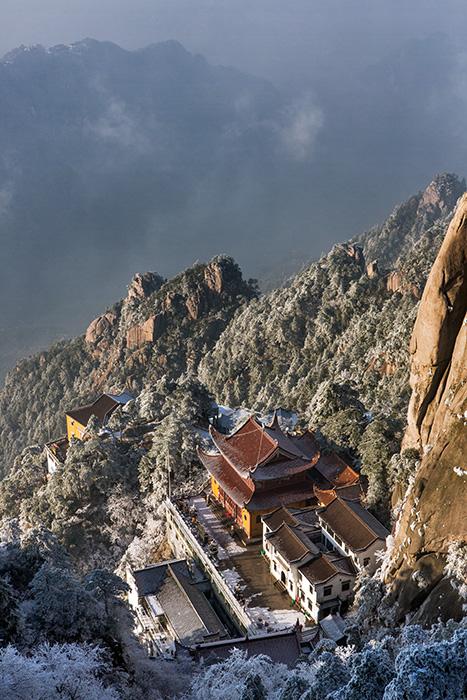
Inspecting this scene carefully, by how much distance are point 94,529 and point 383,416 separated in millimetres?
18532

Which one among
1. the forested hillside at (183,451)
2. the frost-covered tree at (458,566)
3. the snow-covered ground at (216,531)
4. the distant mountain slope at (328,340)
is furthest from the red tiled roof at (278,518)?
the frost-covered tree at (458,566)

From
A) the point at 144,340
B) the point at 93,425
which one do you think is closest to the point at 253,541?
the point at 93,425

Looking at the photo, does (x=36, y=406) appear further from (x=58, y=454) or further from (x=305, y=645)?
(x=305, y=645)

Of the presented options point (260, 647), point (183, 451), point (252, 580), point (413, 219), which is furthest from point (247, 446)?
point (413, 219)

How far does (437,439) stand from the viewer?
28531 millimetres

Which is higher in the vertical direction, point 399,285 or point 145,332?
point 145,332

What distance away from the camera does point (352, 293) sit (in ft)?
291

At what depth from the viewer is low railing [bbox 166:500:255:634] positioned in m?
32.7

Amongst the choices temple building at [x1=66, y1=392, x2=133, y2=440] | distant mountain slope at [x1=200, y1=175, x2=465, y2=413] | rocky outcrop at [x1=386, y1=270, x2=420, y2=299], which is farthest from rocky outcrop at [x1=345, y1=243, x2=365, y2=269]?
temple building at [x1=66, y1=392, x2=133, y2=440]

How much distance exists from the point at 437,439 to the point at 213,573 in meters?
13.2

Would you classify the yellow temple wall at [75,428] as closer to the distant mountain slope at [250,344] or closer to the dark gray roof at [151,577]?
the distant mountain slope at [250,344]

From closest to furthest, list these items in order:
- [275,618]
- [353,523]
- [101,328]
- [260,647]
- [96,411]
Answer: [260,647] → [275,618] → [353,523] → [96,411] → [101,328]

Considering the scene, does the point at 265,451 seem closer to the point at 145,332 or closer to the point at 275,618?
the point at 275,618

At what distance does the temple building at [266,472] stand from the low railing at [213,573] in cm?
254
